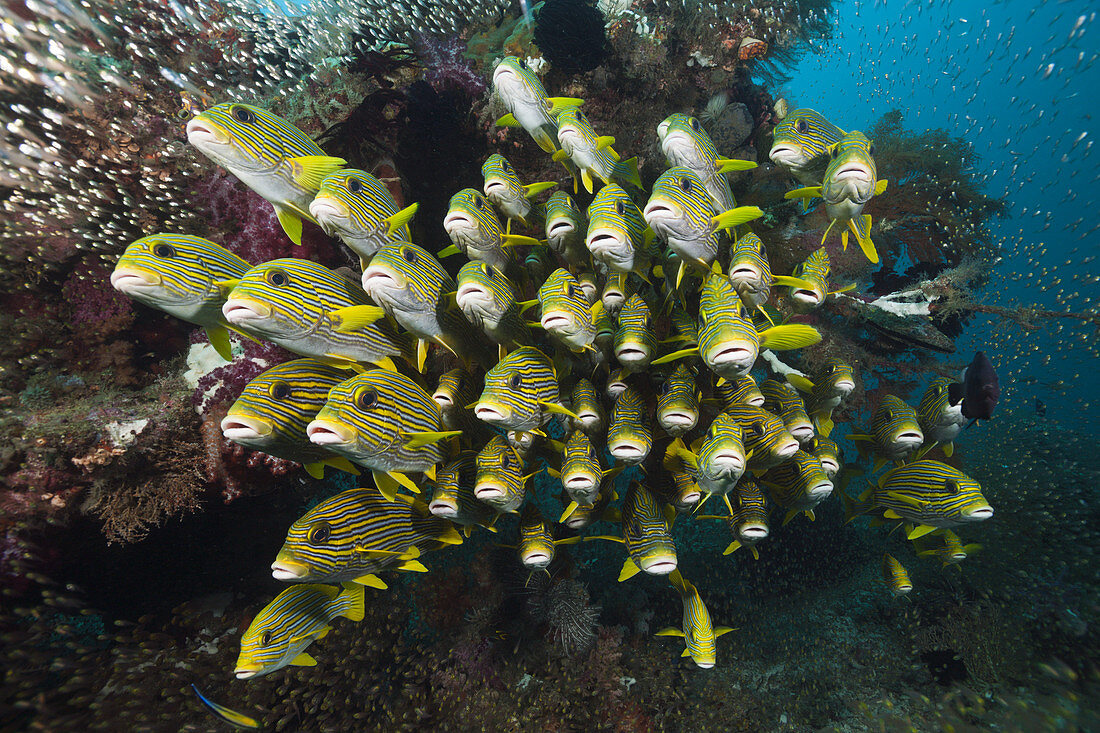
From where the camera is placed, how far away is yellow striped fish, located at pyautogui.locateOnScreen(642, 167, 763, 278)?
2.15 meters

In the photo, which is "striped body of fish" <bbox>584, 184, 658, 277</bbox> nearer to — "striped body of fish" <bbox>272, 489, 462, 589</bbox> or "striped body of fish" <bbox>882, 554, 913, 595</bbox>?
"striped body of fish" <bbox>272, 489, 462, 589</bbox>

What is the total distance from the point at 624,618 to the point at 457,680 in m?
3.06

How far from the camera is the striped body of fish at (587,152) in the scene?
2.62 m

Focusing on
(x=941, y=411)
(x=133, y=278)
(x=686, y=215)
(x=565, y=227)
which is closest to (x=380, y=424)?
(x=133, y=278)

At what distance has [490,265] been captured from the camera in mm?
2660

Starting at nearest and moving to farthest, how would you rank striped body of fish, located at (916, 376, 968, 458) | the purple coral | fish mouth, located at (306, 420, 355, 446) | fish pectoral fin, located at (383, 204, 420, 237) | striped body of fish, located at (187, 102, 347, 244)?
fish mouth, located at (306, 420, 355, 446), striped body of fish, located at (187, 102, 347, 244), fish pectoral fin, located at (383, 204, 420, 237), striped body of fish, located at (916, 376, 968, 458), the purple coral

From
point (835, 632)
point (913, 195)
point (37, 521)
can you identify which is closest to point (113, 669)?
point (37, 521)

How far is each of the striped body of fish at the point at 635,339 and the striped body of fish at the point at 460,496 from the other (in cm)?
123

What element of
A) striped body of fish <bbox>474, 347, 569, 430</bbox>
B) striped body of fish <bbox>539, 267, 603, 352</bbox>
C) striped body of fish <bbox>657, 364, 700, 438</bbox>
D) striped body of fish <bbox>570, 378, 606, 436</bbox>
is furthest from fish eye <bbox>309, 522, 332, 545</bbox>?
striped body of fish <bbox>657, 364, 700, 438</bbox>

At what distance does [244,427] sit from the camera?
1929 mm

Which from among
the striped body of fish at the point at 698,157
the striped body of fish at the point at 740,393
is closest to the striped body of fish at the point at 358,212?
the striped body of fish at the point at 698,157

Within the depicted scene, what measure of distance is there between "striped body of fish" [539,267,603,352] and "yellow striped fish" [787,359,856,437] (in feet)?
5.87

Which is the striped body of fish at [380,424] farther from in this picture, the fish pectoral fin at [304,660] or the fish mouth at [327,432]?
the fish pectoral fin at [304,660]

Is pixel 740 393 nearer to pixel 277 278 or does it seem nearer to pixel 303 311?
pixel 303 311
